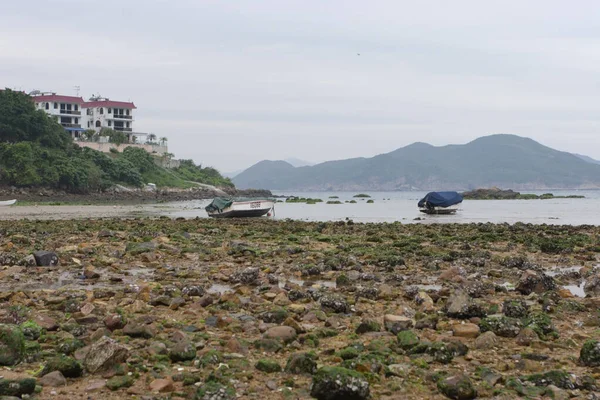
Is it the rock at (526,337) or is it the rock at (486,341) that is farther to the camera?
the rock at (526,337)

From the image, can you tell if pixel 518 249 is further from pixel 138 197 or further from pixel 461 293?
pixel 138 197

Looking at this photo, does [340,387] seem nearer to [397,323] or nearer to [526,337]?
[397,323]

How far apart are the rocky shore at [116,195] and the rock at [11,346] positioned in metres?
74.5

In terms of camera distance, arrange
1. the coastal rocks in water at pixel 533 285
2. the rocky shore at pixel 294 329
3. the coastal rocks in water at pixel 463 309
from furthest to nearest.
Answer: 1. the coastal rocks in water at pixel 533 285
2. the coastal rocks in water at pixel 463 309
3. the rocky shore at pixel 294 329

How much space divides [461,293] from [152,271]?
8389 millimetres

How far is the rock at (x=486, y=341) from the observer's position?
8000 millimetres

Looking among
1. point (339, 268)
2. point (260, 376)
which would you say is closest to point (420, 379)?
point (260, 376)

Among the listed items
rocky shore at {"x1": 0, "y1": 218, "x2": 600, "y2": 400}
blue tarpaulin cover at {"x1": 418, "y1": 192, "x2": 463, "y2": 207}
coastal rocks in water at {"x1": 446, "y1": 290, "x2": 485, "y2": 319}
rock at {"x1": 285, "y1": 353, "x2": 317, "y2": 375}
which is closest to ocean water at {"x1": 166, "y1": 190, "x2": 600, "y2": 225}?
blue tarpaulin cover at {"x1": 418, "y1": 192, "x2": 463, "y2": 207}

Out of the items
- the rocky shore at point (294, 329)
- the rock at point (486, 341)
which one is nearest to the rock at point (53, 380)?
the rocky shore at point (294, 329)

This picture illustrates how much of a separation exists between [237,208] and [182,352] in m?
39.4

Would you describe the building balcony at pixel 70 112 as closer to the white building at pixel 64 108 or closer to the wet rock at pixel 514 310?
the white building at pixel 64 108

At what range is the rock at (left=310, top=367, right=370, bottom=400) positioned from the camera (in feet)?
19.6

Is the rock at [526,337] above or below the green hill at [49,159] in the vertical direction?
below

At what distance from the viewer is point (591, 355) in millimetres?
7250
